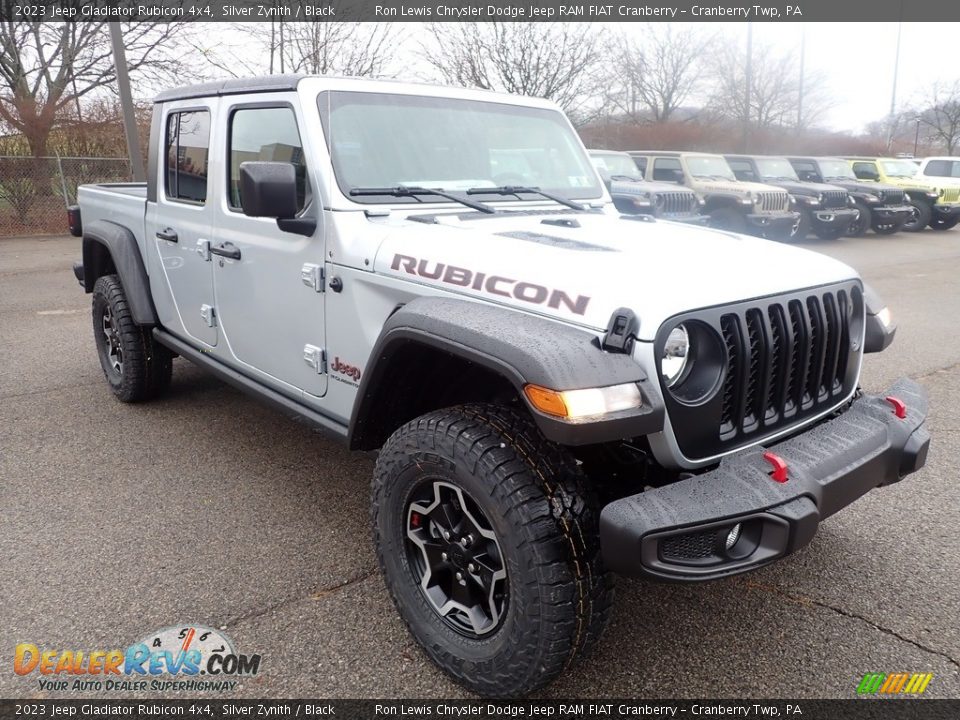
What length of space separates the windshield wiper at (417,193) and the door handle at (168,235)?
152cm

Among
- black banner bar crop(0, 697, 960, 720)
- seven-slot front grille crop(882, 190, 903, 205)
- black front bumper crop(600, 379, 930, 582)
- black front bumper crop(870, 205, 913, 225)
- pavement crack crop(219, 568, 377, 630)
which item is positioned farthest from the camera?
seven-slot front grille crop(882, 190, 903, 205)

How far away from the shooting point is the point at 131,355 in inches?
181

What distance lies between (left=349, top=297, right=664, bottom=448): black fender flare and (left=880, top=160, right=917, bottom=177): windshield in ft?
63.2

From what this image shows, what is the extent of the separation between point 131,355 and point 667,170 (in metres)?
11.4

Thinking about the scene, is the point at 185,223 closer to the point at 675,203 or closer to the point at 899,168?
the point at 675,203

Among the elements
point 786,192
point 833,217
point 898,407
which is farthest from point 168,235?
point 833,217

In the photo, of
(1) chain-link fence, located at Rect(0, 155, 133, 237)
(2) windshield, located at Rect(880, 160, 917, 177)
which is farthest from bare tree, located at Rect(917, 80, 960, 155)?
(1) chain-link fence, located at Rect(0, 155, 133, 237)

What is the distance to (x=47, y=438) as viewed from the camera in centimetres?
425

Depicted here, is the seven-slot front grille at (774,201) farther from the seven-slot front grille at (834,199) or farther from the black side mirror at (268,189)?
the black side mirror at (268,189)

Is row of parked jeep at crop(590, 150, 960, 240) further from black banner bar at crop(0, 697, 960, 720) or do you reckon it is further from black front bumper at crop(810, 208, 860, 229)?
black banner bar at crop(0, 697, 960, 720)

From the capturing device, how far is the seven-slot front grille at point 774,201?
13.2m

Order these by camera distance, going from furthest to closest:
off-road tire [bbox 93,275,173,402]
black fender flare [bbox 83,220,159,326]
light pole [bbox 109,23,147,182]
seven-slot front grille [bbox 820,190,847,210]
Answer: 1. seven-slot front grille [bbox 820,190,847,210]
2. light pole [bbox 109,23,147,182]
3. off-road tire [bbox 93,275,173,402]
4. black fender flare [bbox 83,220,159,326]

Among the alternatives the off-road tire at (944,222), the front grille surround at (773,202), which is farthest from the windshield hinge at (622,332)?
the off-road tire at (944,222)

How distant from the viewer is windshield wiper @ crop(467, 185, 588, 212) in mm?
3240
